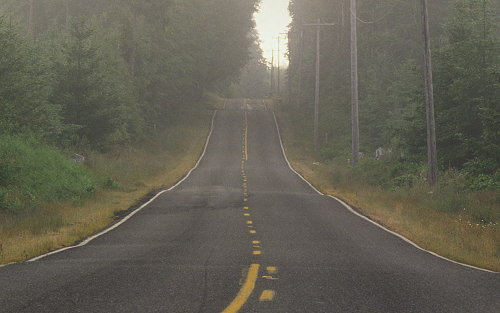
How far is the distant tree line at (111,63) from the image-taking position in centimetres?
2064

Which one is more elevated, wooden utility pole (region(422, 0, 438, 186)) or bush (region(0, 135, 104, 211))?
wooden utility pole (region(422, 0, 438, 186))

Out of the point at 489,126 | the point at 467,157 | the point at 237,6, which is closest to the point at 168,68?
the point at 237,6

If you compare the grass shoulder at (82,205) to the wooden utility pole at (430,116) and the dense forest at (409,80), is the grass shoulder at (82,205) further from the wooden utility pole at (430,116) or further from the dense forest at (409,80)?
the dense forest at (409,80)

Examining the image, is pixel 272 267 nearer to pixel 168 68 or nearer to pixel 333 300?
pixel 333 300

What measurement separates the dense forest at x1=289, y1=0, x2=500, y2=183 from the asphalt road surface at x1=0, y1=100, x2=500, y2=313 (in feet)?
28.0

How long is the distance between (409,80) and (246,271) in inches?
1299

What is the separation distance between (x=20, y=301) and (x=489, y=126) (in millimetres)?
15218

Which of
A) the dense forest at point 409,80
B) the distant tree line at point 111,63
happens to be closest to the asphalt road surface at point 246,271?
the dense forest at point 409,80

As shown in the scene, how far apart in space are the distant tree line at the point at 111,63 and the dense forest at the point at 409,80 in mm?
13624

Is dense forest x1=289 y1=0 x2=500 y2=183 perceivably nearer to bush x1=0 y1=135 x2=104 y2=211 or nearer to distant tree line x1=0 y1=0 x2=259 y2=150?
distant tree line x1=0 y1=0 x2=259 y2=150

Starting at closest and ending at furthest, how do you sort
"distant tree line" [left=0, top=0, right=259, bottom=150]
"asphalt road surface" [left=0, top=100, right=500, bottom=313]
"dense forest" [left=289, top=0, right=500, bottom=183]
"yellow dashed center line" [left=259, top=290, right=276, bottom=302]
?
"asphalt road surface" [left=0, top=100, right=500, bottom=313]
"yellow dashed center line" [left=259, top=290, right=276, bottom=302]
"dense forest" [left=289, top=0, right=500, bottom=183]
"distant tree line" [left=0, top=0, right=259, bottom=150]

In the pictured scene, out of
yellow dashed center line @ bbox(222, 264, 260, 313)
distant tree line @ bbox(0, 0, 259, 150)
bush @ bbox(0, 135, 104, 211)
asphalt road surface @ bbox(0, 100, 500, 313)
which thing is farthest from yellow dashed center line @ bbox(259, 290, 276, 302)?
distant tree line @ bbox(0, 0, 259, 150)

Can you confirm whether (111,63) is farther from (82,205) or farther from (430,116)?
(430,116)

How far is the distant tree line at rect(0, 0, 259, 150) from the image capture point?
20641 mm
